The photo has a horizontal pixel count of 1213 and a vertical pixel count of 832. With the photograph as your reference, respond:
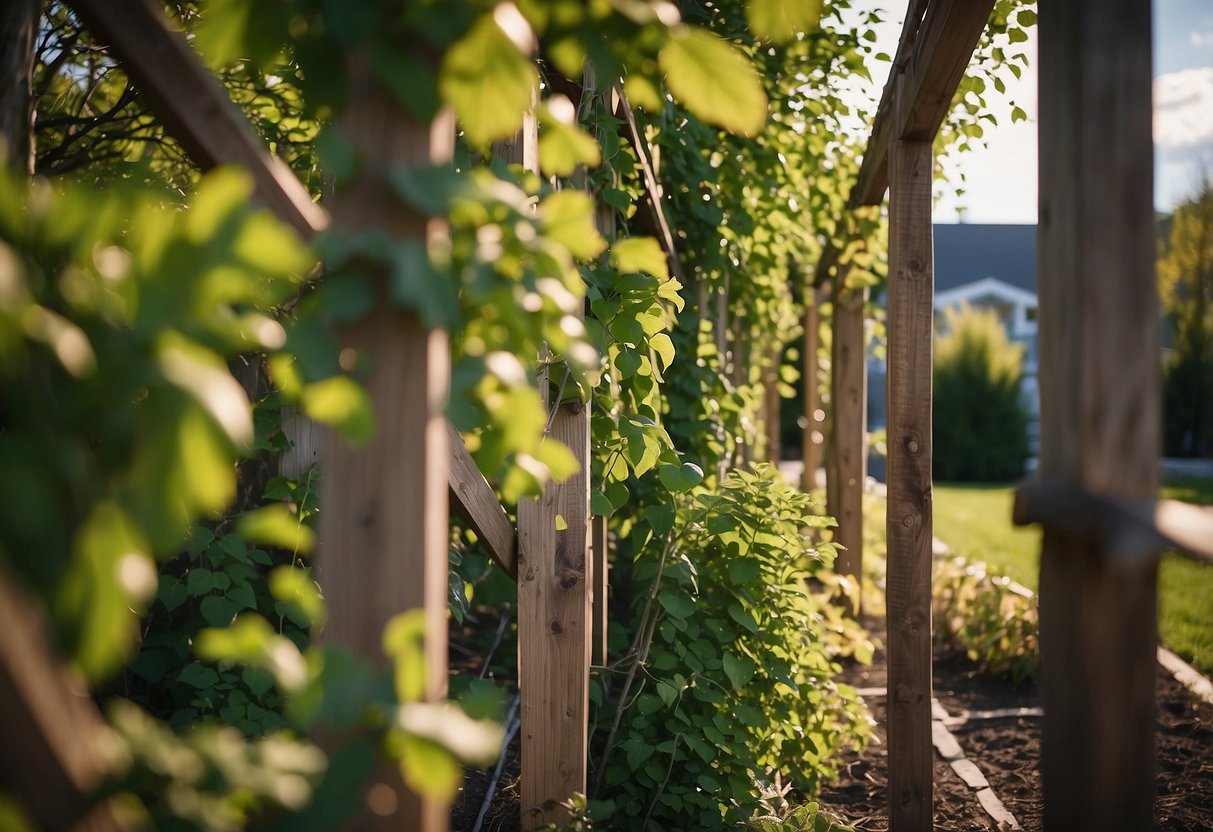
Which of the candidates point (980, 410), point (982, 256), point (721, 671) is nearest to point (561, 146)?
point (721, 671)

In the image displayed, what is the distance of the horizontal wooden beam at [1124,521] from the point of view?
0.95 m

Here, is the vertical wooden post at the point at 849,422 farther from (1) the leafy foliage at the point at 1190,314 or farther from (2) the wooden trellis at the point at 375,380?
(1) the leafy foliage at the point at 1190,314

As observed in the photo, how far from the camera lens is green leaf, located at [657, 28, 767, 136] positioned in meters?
0.87

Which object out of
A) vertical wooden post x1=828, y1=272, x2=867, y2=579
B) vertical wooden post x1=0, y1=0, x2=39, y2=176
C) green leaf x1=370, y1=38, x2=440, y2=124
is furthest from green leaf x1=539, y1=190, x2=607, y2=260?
vertical wooden post x1=828, y1=272, x2=867, y2=579

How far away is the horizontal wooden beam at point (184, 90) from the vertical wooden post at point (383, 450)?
131mm

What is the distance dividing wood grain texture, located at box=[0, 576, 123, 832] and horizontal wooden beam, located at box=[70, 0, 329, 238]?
0.53 metres

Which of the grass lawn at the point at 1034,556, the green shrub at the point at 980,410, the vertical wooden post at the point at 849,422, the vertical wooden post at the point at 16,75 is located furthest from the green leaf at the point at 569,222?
the green shrub at the point at 980,410

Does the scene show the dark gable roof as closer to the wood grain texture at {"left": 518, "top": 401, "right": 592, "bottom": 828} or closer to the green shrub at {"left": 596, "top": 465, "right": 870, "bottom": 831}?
the green shrub at {"left": 596, "top": 465, "right": 870, "bottom": 831}

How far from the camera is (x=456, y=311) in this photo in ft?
2.51

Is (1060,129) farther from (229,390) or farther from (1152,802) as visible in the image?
(229,390)

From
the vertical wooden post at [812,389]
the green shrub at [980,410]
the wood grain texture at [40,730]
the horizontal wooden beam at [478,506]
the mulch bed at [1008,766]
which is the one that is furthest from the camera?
the green shrub at [980,410]

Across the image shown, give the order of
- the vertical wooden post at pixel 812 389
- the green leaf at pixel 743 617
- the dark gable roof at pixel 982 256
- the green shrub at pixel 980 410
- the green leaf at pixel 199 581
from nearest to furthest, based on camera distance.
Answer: the green leaf at pixel 199 581 < the green leaf at pixel 743 617 < the vertical wooden post at pixel 812 389 < the green shrub at pixel 980 410 < the dark gable roof at pixel 982 256

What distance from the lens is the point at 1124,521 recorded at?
38.9 inches

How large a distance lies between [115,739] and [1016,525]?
121 centimetres
